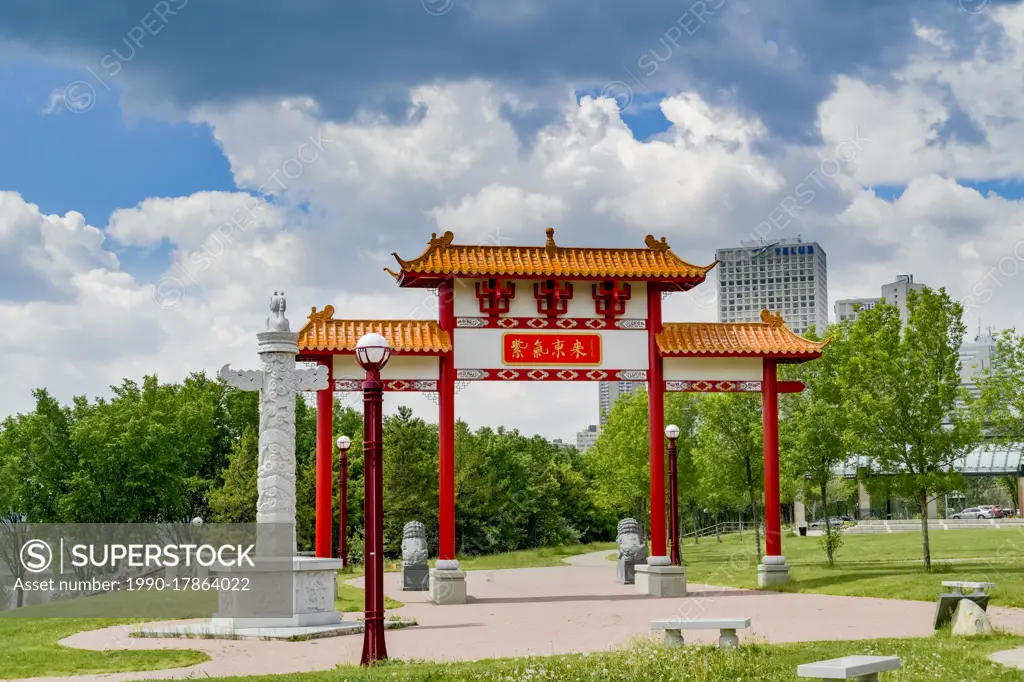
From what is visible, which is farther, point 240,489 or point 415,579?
point 240,489

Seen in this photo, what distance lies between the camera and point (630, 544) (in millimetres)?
25328

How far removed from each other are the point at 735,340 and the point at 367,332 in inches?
300

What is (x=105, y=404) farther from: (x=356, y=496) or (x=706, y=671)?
(x=706, y=671)

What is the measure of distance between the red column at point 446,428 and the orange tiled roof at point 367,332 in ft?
0.95

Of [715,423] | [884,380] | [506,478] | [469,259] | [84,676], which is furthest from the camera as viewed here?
[506,478]

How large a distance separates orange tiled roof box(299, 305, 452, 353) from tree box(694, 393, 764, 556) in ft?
38.3

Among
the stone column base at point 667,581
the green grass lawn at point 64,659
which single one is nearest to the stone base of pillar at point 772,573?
the stone column base at point 667,581

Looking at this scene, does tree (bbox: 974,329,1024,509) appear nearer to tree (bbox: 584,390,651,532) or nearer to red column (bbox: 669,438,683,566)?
red column (bbox: 669,438,683,566)

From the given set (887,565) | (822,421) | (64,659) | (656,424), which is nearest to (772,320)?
(656,424)

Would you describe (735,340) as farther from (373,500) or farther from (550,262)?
(373,500)

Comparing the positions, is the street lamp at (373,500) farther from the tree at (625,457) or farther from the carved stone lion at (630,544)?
the tree at (625,457)

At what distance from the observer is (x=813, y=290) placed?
582 ft

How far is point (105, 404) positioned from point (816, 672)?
3955cm

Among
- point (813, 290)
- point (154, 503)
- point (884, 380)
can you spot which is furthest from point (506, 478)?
point (813, 290)
